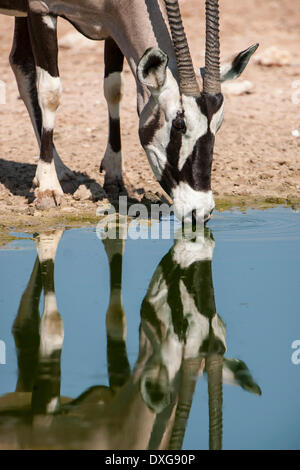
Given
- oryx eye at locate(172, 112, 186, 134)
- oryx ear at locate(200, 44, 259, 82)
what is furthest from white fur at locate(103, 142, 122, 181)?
oryx eye at locate(172, 112, 186, 134)

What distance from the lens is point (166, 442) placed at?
3473mm

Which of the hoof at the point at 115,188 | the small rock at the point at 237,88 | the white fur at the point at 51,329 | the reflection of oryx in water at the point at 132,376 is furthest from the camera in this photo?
the small rock at the point at 237,88

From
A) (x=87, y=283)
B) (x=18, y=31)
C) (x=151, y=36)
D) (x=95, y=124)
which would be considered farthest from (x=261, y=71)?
(x=87, y=283)

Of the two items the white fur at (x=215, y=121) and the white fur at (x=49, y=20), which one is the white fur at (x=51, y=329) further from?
the white fur at (x=49, y=20)

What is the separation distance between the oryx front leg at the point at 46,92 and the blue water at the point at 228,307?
83 cm

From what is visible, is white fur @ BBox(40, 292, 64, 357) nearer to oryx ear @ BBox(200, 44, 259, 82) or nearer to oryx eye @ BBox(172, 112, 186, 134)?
oryx eye @ BBox(172, 112, 186, 134)

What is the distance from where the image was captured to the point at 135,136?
31.6 feet

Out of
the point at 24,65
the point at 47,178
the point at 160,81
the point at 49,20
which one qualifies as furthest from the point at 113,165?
the point at 160,81

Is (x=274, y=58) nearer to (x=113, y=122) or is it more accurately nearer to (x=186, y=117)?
(x=113, y=122)

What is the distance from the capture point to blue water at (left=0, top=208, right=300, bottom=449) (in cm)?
359

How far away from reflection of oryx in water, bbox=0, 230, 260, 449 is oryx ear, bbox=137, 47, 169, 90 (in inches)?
63.5

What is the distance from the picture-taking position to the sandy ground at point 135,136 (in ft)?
26.7

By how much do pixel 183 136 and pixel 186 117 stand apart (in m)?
0.14

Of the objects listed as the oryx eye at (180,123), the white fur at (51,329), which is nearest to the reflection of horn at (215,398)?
the white fur at (51,329)
